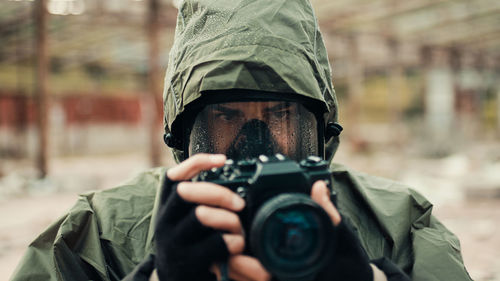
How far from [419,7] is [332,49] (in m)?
3.53

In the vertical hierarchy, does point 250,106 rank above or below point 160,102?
above

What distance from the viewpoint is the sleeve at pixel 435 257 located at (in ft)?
4.79

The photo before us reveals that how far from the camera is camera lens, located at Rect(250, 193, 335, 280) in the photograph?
3.27 feet

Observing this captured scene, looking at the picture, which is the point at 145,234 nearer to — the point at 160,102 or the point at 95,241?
the point at 95,241

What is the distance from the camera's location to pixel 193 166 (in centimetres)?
113

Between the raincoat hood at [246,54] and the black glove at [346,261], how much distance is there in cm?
54

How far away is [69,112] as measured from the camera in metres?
18.8

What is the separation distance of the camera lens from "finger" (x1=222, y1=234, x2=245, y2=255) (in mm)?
47

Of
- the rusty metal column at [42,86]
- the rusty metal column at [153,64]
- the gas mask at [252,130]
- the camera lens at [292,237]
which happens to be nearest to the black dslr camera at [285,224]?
the camera lens at [292,237]

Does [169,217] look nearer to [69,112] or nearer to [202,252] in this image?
[202,252]

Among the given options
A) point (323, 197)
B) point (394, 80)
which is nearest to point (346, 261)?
point (323, 197)

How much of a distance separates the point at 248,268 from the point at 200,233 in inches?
5.8

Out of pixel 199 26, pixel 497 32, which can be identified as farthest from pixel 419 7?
pixel 199 26

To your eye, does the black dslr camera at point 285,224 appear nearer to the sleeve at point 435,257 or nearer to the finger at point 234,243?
the finger at point 234,243
